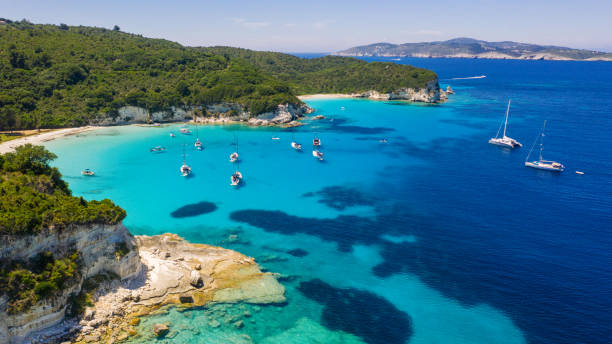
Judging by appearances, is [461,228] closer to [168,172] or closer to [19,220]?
[19,220]

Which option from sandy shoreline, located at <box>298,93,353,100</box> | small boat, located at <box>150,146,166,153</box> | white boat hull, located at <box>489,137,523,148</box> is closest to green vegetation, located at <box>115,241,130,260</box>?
small boat, located at <box>150,146,166,153</box>

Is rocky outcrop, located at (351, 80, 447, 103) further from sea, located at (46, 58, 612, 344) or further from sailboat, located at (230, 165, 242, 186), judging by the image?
sailboat, located at (230, 165, 242, 186)

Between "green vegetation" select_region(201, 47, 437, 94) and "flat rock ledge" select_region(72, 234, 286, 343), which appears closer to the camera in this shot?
"flat rock ledge" select_region(72, 234, 286, 343)

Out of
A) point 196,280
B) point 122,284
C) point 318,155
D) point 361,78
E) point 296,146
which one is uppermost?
point 361,78

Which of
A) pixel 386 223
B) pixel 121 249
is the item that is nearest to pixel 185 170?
pixel 121 249

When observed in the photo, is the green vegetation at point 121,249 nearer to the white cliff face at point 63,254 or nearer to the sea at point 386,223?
the white cliff face at point 63,254

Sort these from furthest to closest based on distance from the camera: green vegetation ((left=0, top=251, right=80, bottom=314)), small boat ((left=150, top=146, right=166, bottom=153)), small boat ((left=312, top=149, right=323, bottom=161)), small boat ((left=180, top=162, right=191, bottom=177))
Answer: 1. small boat ((left=150, top=146, right=166, bottom=153))
2. small boat ((left=312, top=149, right=323, bottom=161))
3. small boat ((left=180, top=162, right=191, bottom=177))
4. green vegetation ((left=0, top=251, right=80, bottom=314))

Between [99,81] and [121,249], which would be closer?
[121,249]

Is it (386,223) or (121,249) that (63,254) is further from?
(386,223)

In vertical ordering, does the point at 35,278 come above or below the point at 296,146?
below
